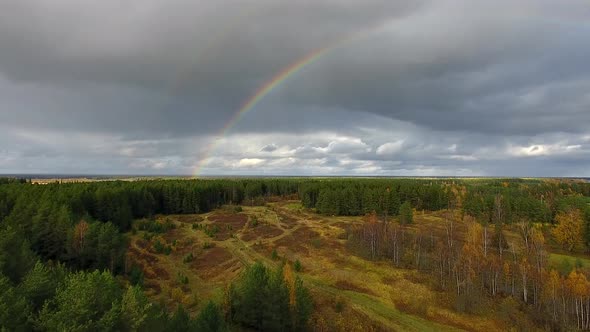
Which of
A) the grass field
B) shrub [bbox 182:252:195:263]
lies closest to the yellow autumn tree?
the grass field

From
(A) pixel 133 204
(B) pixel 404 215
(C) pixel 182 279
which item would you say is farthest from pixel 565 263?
(A) pixel 133 204

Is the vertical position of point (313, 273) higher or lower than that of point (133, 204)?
lower

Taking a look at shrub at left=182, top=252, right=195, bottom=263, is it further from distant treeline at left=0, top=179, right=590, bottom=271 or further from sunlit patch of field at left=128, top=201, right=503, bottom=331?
distant treeline at left=0, top=179, right=590, bottom=271

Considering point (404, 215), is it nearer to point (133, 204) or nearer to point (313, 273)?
point (313, 273)

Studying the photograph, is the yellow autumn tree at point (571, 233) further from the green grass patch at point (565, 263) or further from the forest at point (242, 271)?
the green grass patch at point (565, 263)

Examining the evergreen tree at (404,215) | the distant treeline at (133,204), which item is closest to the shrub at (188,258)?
the distant treeline at (133,204)

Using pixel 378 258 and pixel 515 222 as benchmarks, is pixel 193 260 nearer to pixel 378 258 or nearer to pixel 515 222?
pixel 378 258
